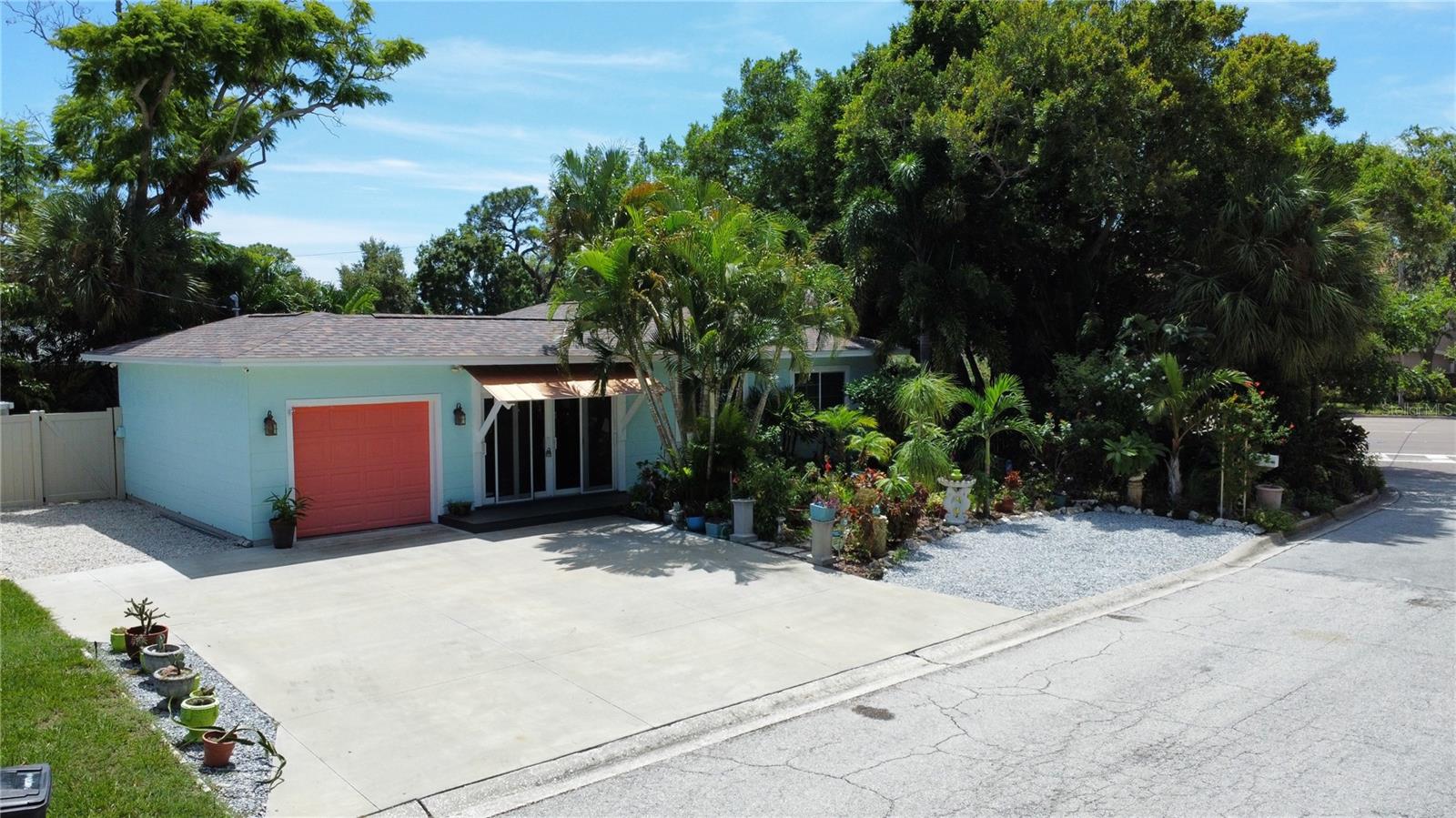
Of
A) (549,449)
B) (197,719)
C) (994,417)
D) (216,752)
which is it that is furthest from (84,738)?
(994,417)

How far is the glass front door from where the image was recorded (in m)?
15.0

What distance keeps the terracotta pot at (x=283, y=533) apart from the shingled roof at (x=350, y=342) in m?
2.13

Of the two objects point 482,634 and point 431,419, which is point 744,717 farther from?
point 431,419

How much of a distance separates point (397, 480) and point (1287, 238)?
14914mm

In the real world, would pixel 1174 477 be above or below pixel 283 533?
above

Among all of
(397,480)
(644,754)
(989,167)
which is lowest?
(644,754)

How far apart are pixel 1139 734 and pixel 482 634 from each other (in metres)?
5.48

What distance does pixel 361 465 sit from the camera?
13.4 meters

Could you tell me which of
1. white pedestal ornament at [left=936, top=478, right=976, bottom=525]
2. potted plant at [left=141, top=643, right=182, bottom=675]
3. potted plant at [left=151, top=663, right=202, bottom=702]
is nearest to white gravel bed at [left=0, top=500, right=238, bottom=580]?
potted plant at [left=141, top=643, right=182, bottom=675]

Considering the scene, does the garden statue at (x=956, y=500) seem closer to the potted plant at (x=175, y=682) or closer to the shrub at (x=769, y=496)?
the shrub at (x=769, y=496)

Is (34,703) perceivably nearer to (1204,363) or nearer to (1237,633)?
(1237,633)

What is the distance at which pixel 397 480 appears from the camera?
13773 millimetres

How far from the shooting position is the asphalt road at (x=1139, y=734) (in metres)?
5.37

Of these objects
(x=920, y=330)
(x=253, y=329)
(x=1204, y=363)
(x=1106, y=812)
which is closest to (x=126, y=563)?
(x=253, y=329)
